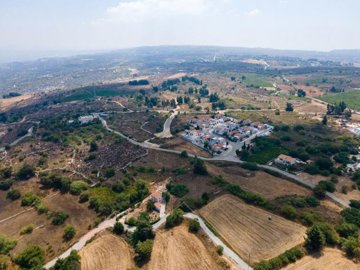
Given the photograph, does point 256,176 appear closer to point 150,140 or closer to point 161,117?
point 150,140

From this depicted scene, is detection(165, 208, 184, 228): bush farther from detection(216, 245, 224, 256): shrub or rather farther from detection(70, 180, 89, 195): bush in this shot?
detection(70, 180, 89, 195): bush

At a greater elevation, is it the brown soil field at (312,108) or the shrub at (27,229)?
the brown soil field at (312,108)

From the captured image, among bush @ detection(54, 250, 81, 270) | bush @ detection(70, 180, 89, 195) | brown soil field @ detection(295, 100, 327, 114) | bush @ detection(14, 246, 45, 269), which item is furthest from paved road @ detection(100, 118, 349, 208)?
brown soil field @ detection(295, 100, 327, 114)

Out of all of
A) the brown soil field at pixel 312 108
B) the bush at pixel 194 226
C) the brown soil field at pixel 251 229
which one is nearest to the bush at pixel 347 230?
the brown soil field at pixel 251 229

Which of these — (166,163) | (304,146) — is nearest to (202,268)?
(166,163)

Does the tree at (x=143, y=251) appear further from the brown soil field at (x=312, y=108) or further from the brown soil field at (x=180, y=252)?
the brown soil field at (x=312, y=108)

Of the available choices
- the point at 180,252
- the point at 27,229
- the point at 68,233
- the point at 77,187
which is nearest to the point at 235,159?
the point at 180,252
